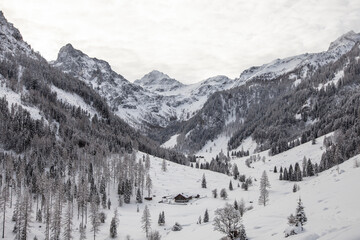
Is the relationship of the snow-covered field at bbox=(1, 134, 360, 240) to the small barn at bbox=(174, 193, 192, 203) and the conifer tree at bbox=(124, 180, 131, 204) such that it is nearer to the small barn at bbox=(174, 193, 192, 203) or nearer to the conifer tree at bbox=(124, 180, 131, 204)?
the conifer tree at bbox=(124, 180, 131, 204)

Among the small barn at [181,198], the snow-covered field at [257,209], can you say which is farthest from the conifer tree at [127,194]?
the small barn at [181,198]

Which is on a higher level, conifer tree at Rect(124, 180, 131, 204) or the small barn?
conifer tree at Rect(124, 180, 131, 204)

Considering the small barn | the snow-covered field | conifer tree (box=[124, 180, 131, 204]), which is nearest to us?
the snow-covered field

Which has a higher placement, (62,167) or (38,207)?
(62,167)

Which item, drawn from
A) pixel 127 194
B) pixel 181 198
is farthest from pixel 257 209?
pixel 127 194

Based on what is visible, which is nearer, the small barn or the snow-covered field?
the snow-covered field

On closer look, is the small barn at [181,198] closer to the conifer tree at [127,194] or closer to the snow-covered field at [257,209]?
the snow-covered field at [257,209]

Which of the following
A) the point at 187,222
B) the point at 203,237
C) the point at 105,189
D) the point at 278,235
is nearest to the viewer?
the point at 278,235

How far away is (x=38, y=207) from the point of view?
12062 centimetres

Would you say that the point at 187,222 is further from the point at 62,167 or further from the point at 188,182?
the point at 62,167

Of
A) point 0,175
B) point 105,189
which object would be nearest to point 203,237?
point 105,189

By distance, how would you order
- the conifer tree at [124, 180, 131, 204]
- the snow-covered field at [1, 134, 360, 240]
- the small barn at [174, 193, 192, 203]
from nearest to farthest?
1. the snow-covered field at [1, 134, 360, 240]
2. the conifer tree at [124, 180, 131, 204]
3. the small barn at [174, 193, 192, 203]

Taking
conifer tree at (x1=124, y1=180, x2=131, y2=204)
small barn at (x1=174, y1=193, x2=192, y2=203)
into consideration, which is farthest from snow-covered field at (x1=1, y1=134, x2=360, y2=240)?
small barn at (x1=174, y1=193, x2=192, y2=203)

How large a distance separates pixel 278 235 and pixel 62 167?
13826cm
